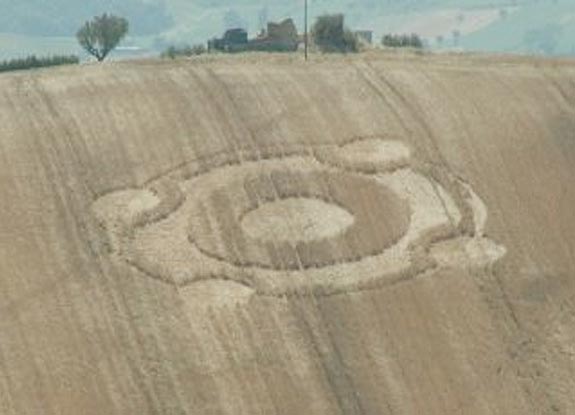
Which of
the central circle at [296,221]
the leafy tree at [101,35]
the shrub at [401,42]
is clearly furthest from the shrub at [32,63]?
the shrub at [401,42]

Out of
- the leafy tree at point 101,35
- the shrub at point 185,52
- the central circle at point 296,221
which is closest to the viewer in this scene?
the central circle at point 296,221

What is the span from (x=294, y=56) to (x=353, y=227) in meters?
21.5

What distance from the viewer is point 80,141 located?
6588cm

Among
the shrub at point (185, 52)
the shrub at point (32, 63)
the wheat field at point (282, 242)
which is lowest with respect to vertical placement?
the wheat field at point (282, 242)

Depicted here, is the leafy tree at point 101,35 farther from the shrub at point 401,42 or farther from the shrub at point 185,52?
the shrub at point 401,42

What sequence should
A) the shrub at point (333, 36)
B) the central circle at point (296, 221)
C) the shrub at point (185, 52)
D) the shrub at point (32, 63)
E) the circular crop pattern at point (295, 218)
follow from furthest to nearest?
the shrub at point (333, 36)
the shrub at point (185, 52)
the shrub at point (32, 63)
the central circle at point (296, 221)
the circular crop pattern at point (295, 218)

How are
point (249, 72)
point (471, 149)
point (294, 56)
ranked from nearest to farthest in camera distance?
1. point (471, 149)
2. point (249, 72)
3. point (294, 56)

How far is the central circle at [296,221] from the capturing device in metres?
62.4

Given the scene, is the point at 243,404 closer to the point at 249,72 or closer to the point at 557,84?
the point at 249,72

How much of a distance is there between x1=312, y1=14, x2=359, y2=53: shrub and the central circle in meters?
26.1

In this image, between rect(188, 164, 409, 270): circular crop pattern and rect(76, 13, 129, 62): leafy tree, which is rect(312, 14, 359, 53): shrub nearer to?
rect(76, 13, 129, 62): leafy tree

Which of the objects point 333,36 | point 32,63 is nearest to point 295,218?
point 32,63

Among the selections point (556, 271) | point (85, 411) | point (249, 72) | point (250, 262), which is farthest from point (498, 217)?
point (85, 411)

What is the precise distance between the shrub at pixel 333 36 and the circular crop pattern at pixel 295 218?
24016mm
